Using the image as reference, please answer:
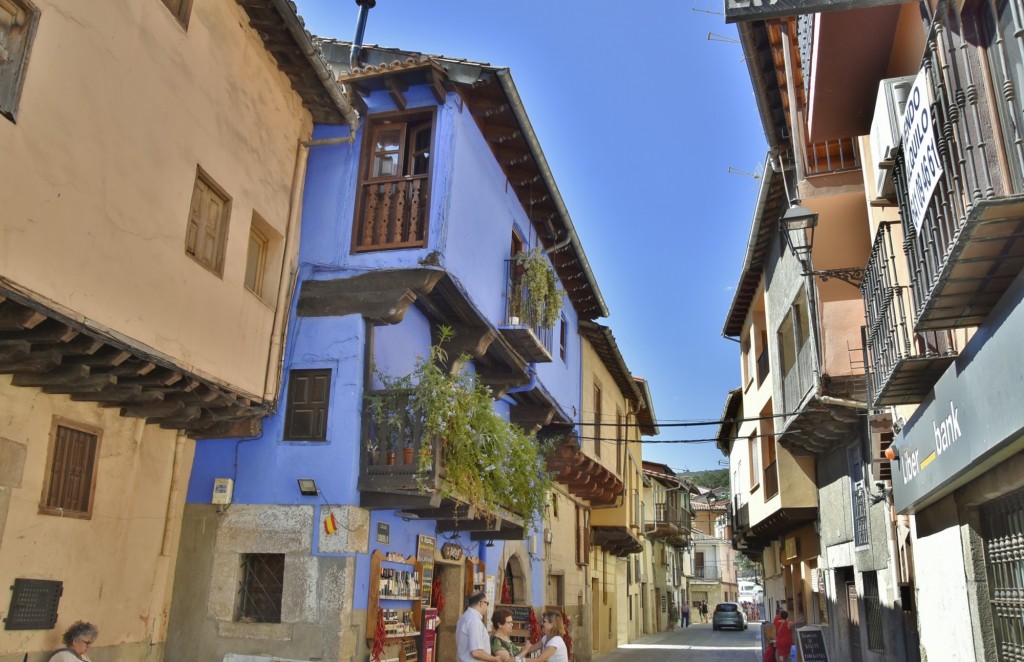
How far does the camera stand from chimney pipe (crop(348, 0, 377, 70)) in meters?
12.0

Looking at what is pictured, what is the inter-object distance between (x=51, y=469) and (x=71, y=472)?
289 mm

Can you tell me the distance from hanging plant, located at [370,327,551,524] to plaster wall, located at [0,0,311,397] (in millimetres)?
1678

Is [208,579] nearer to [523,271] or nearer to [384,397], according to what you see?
[384,397]

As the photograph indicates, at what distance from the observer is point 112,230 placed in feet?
23.4

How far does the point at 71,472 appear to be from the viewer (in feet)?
25.7

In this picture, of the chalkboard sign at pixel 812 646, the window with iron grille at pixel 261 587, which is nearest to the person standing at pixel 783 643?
the chalkboard sign at pixel 812 646

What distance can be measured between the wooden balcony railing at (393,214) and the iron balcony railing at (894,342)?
5230 mm

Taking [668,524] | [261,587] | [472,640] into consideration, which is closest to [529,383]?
[261,587]

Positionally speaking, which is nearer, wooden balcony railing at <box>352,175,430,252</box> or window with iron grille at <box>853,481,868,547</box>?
wooden balcony railing at <box>352,175,430,252</box>

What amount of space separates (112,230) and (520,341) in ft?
22.1

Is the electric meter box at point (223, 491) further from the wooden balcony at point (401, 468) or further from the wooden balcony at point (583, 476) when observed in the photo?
the wooden balcony at point (583, 476)

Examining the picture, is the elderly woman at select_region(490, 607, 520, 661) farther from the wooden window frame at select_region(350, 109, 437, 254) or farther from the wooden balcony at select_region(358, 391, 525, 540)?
the wooden window frame at select_region(350, 109, 437, 254)

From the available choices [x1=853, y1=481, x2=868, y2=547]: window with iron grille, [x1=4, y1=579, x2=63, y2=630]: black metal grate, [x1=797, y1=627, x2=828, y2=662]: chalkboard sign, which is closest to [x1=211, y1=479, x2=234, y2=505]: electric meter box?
[x1=4, y1=579, x2=63, y2=630]: black metal grate

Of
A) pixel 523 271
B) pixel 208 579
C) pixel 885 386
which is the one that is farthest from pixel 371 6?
pixel 885 386
